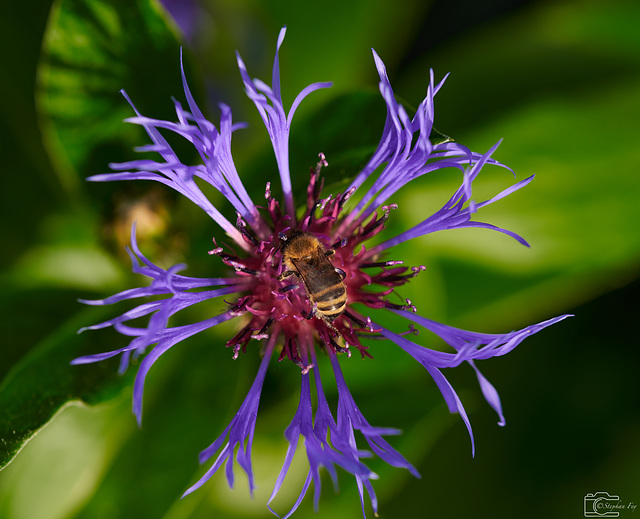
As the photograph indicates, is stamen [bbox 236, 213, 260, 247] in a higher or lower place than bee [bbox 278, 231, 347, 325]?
higher

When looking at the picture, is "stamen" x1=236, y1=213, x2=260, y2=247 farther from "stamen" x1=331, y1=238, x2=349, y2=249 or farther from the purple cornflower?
"stamen" x1=331, y1=238, x2=349, y2=249

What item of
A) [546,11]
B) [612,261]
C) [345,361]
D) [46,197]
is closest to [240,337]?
[345,361]

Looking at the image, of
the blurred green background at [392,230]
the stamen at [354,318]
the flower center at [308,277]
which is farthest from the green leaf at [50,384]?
the stamen at [354,318]

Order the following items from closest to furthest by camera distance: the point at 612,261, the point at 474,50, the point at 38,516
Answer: the point at 38,516
the point at 612,261
the point at 474,50

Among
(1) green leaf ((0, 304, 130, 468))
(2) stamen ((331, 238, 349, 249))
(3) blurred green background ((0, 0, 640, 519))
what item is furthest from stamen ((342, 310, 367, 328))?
(1) green leaf ((0, 304, 130, 468))

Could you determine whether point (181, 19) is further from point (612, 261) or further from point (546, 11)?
point (612, 261)

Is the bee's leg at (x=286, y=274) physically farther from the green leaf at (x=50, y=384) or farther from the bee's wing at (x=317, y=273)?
the green leaf at (x=50, y=384)

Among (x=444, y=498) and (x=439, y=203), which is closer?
(x=439, y=203)
